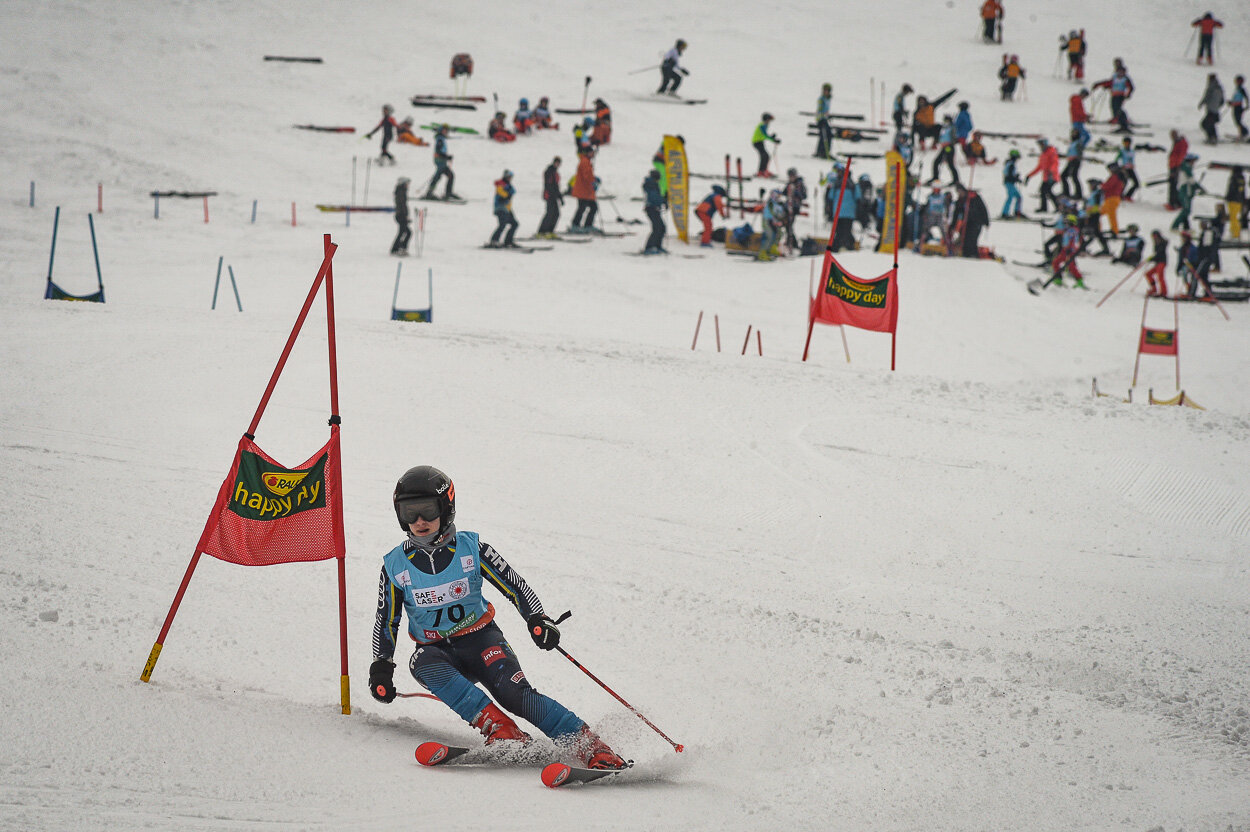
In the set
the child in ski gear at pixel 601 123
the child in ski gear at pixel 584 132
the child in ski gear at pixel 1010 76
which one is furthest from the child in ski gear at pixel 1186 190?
the child in ski gear at pixel 601 123

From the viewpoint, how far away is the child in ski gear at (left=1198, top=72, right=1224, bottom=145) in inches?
1032

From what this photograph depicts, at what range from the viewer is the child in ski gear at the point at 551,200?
58.9ft

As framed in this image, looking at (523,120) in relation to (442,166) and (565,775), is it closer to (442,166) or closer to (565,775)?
(442,166)

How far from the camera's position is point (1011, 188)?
71.8 feet

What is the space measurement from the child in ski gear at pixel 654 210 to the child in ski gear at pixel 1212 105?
17.9 meters

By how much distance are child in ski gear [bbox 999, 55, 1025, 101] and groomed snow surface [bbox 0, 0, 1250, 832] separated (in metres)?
14.2

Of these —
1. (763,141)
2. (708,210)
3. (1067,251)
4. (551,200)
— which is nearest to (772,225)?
(708,210)

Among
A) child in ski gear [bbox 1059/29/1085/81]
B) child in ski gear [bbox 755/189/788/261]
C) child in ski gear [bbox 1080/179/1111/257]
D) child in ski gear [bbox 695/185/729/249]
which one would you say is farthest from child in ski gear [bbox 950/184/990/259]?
child in ski gear [bbox 1059/29/1085/81]

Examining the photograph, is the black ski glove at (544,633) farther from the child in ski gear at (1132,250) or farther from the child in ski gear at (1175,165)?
the child in ski gear at (1175,165)

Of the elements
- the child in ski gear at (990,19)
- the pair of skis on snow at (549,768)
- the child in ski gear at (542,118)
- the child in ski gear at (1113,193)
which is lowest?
the pair of skis on snow at (549,768)

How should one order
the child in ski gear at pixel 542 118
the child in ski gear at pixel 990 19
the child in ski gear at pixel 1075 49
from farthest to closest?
the child in ski gear at pixel 990 19 → the child in ski gear at pixel 1075 49 → the child in ski gear at pixel 542 118

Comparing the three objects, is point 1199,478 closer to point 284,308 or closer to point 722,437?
point 722,437

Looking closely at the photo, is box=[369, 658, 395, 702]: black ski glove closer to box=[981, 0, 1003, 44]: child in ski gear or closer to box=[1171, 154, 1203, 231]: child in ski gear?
box=[1171, 154, 1203, 231]: child in ski gear

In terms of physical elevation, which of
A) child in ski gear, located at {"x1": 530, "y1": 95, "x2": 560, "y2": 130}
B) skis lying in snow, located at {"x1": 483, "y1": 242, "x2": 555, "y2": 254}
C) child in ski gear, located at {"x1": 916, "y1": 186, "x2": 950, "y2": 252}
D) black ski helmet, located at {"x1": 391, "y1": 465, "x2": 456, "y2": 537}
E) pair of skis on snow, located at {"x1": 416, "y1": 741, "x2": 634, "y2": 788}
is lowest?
pair of skis on snow, located at {"x1": 416, "y1": 741, "x2": 634, "y2": 788}
